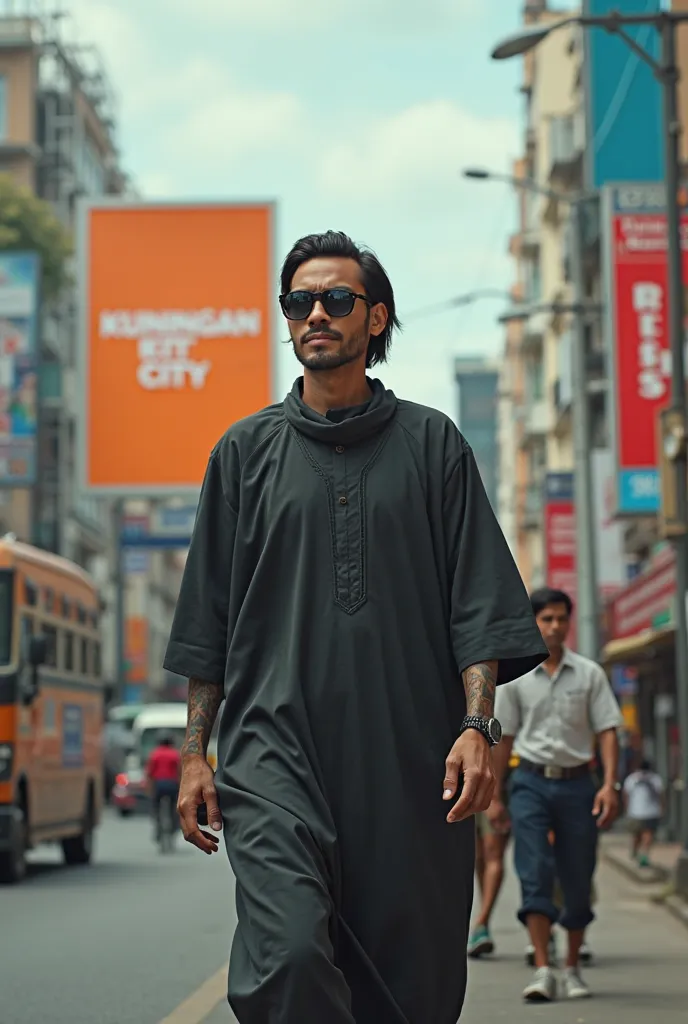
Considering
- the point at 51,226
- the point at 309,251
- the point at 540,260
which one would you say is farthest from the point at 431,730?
the point at 540,260

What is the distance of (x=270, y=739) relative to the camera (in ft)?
14.9

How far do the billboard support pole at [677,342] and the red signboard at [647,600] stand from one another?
7.27 metres

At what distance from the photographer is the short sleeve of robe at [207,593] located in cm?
475

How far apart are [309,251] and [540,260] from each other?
201ft

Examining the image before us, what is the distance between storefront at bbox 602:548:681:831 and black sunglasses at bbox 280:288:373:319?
1949 cm

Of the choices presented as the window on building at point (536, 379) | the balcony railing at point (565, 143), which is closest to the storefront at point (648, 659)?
the balcony railing at point (565, 143)

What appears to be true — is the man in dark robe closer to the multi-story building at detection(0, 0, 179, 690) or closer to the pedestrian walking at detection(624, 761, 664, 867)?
the pedestrian walking at detection(624, 761, 664, 867)

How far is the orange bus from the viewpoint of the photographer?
1938 centimetres

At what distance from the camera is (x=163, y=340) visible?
3631 cm

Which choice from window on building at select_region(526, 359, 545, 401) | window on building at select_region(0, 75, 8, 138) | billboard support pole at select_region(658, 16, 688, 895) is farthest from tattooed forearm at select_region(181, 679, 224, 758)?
window on building at select_region(0, 75, 8, 138)

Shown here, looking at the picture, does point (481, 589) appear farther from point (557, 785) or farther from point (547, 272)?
point (547, 272)

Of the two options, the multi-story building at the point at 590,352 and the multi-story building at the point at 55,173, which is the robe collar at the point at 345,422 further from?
the multi-story building at the point at 55,173

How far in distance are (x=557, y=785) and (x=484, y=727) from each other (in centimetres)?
548

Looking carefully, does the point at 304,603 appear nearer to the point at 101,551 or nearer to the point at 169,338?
the point at 169,338
